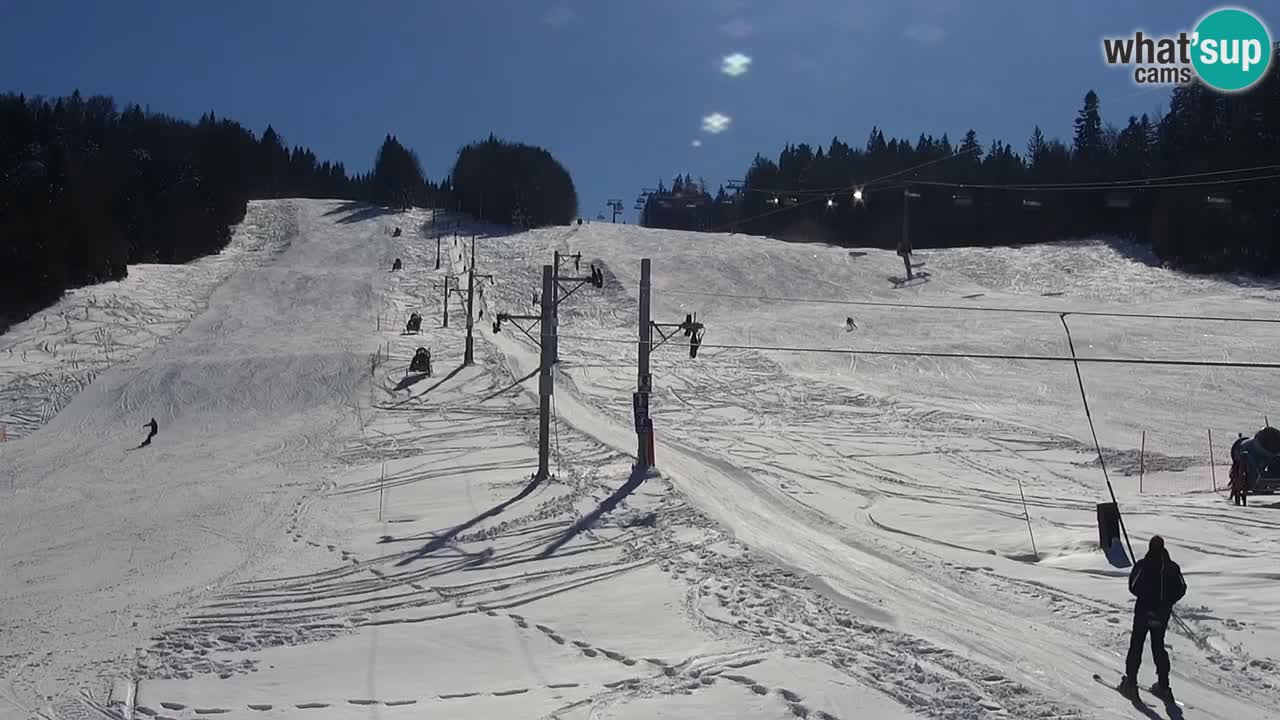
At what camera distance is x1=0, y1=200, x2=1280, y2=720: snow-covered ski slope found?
1095 centimetres

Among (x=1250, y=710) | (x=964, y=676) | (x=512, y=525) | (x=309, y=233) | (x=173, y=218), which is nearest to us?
(x=1250, y=710)

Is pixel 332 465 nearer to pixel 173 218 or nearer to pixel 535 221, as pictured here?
pixel 173 218

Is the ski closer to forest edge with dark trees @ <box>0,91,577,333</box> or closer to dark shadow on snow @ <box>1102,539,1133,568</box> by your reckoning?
dark shadow on snow @ <box>1102,539,1133,568</box>

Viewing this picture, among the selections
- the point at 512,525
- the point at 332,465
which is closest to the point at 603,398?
the point at 332,465

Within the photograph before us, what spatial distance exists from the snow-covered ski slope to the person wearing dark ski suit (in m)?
0.44

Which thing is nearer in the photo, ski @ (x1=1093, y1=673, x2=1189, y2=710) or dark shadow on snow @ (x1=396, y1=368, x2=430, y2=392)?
ski @ (x1=1093, y1=673, x2=1189, y2=710)

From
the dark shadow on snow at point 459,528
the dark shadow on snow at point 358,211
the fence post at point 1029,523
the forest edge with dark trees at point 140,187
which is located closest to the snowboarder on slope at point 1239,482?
the fence post at point 1029,523

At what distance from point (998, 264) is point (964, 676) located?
238 feet

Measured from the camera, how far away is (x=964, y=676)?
34.2ft

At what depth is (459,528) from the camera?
64.5 feet

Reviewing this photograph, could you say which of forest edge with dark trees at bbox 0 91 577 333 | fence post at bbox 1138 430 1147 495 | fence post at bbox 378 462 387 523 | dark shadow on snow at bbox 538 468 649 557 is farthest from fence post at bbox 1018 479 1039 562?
forest edge with dark trees at bbox 0 91 577 333

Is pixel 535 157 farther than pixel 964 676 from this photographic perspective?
Yes

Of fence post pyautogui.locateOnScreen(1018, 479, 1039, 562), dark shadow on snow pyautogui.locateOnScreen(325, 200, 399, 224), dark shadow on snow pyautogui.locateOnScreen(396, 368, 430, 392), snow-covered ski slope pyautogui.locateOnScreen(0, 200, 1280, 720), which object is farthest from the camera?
dark shadow on snow pyautogui.locateOnScreen(325, 200, 399, 224)

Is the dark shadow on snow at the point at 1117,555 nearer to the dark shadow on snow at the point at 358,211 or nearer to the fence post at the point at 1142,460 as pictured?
the fence post at the point at 1142,460
